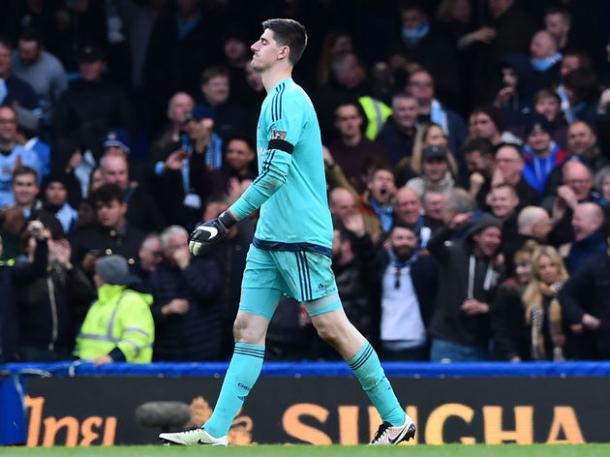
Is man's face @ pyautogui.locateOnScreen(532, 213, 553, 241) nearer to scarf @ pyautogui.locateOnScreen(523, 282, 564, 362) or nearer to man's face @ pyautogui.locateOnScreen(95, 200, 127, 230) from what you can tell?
scarf @ pyautogui.locateOnScreen(523, 282, 564, 362)

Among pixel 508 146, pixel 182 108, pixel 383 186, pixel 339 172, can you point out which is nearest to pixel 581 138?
pixel 508 146

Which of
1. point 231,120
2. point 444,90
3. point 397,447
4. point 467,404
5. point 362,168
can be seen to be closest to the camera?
point 397,447

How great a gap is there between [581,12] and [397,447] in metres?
10.1

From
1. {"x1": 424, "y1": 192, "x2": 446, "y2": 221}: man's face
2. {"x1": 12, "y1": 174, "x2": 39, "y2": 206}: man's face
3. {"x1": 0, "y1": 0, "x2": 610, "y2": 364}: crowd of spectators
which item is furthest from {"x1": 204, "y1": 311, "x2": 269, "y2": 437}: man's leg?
{"x1": 12, "y1": 174, "x2": 39, "y2": 206}: man's face

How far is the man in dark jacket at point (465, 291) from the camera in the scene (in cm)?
1301

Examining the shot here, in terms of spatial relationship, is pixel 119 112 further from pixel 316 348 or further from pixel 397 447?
pixel 397 447

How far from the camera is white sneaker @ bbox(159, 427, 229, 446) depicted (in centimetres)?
873

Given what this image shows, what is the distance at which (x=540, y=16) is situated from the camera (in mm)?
17219

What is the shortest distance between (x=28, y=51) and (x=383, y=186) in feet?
14.2

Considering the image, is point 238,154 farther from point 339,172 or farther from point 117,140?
point 117,140

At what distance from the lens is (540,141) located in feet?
48.4

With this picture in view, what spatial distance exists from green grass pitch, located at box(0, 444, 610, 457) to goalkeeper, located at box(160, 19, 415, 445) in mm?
518

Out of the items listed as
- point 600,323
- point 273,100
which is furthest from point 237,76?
point 273,100

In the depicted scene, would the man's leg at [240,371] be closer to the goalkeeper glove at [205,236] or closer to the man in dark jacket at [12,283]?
the goalkeeper glove at [205,236]
